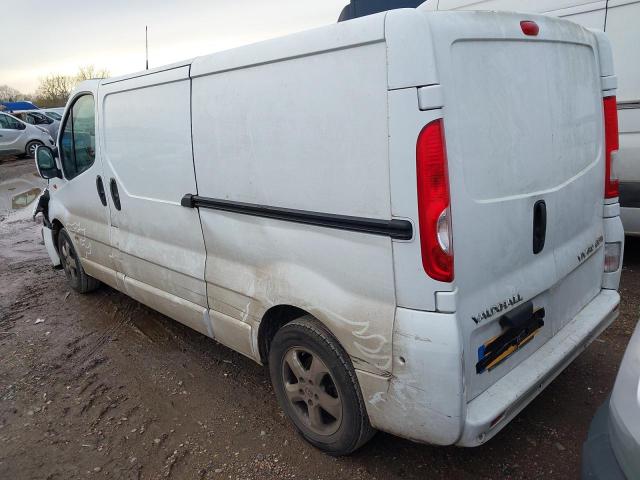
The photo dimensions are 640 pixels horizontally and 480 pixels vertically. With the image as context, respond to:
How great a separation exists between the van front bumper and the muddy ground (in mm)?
447

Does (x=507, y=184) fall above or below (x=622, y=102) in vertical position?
below

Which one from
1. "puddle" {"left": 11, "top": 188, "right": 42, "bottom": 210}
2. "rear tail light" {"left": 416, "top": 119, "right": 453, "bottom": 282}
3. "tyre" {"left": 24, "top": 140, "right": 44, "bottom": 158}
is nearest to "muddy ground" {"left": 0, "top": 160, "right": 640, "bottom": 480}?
"rear tail light" {"left": 416, "top": 119, "right": 453, "bottom": 282}

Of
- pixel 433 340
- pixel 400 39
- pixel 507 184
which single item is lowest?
pixel 433 340

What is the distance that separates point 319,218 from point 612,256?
183 cm

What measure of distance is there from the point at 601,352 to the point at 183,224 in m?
2.80

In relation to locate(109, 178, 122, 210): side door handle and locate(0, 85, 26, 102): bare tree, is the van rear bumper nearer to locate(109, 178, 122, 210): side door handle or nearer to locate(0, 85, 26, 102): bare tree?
locate(109, 178, 122, 210): side door handle

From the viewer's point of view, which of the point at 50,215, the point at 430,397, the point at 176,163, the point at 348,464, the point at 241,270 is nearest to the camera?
the point at 430,397

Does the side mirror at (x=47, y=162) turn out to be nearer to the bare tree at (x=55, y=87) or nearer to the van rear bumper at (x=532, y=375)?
the van rear bumper at (x=532, y=375)

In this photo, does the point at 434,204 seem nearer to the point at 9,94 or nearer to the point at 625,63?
the point at 625,63

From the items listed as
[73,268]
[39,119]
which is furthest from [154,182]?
[39,119]

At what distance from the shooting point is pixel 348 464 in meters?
2.60

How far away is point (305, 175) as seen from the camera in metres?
2.34

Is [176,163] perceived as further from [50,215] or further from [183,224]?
[50,215]

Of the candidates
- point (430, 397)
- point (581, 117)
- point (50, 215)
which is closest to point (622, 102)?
point (581, 117)
